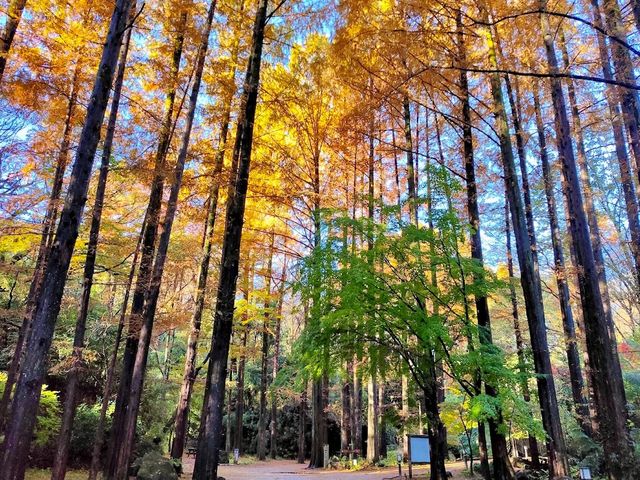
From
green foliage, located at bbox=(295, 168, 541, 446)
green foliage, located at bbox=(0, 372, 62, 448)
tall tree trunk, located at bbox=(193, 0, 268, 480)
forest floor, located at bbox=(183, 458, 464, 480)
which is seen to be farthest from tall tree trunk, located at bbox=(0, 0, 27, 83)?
forest floor, located at bbox=(183, 458, 464, 480)

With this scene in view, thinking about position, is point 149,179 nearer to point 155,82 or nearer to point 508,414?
point 155,82

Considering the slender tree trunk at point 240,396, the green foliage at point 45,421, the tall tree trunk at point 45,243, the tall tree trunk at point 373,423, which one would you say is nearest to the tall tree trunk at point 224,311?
the tall tree trunk at point 45,243

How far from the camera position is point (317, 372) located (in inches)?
270

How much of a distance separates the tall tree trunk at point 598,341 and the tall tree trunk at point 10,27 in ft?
32.3

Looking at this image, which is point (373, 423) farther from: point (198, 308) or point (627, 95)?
point (627, 95)

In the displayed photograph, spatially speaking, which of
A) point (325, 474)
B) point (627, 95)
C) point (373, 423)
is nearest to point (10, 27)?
point (627, 95)

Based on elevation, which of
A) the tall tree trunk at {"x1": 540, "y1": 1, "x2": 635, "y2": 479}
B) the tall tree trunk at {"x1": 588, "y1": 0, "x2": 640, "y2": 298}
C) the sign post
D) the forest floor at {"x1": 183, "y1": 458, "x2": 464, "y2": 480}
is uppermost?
the tall tree trunk at {"x1": 588, "y1": 0, "x2": 640, "y2": 298}

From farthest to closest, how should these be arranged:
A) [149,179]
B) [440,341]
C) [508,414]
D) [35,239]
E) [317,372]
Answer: [35,239], [149,179], [317,372], [440,341], [508,414]

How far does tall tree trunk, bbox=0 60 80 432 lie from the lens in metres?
8.72

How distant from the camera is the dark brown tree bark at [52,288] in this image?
4.36 m

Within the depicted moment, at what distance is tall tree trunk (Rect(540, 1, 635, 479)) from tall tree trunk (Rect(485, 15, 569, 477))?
2.25 feet

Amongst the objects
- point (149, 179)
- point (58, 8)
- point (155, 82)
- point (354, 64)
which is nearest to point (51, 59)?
point (58, 8)

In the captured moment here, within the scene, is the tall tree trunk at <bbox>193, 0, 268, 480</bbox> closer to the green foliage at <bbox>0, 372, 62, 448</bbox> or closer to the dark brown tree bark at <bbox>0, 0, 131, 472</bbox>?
the dark brown tree bark at <bbox>0, 0, 131, 472</bbox>

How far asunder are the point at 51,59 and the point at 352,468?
50.5 feet
